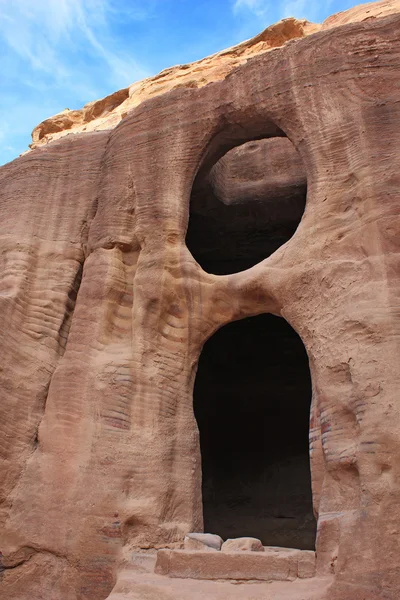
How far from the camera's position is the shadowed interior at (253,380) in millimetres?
9219

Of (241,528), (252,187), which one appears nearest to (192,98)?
(252,187)

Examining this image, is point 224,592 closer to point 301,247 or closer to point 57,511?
point 57,511

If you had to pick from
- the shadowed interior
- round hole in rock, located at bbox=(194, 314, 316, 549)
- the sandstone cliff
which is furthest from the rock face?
the sandstone cliff

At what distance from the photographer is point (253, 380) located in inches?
466

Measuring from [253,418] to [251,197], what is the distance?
4.18m

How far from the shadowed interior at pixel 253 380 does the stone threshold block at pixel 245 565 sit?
4419 millimetres

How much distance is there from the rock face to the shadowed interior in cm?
95

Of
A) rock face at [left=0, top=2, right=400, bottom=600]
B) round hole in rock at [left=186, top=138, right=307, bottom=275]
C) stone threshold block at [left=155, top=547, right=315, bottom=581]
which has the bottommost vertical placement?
stone threshold block at [left=155, top=547, right=315, bottom=581]

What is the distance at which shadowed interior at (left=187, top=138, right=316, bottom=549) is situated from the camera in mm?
9219

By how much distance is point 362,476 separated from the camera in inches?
203

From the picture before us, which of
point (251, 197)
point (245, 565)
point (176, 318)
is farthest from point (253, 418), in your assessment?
point (245, 565)

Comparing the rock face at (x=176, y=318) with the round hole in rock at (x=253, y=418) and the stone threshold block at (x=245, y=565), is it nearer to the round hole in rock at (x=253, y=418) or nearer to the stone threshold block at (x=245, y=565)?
the stone threshold block at (x=245, y=565)

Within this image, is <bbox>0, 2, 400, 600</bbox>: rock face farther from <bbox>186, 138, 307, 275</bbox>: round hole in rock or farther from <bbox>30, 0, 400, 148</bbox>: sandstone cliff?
<bbox>30, 0, 400, 148</bbox>: sandstone cliff

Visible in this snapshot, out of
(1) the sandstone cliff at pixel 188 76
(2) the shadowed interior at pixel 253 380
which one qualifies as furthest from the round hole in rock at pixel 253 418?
(1) the sandstone cliff at pixel 188 76
